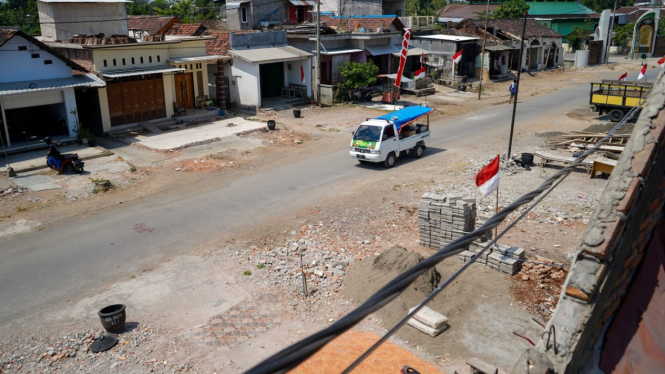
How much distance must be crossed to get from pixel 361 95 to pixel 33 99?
1935cm

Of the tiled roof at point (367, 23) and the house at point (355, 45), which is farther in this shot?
the tiled roof at point (367, 23)

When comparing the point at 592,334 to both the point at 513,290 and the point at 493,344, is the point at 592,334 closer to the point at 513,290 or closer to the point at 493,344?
the point at 493,344

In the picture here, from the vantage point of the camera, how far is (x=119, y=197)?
1866 centimetres

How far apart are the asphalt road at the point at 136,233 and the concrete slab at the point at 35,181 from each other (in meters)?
3.64

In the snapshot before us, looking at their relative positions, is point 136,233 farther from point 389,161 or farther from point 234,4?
point 234,4

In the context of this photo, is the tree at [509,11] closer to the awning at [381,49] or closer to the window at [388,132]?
the awning at [381,49]

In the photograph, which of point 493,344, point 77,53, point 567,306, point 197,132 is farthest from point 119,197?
point 567,306

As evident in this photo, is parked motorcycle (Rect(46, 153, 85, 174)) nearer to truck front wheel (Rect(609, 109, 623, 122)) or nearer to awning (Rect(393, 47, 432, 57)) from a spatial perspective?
awning (Rect(393, 47, 432, 57))

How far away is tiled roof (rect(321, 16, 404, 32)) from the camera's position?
1598 inches

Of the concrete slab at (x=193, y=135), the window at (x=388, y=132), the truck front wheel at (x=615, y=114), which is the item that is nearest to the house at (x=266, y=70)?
the concrete slab at (x=193, y=135)

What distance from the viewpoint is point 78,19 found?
31.5 m

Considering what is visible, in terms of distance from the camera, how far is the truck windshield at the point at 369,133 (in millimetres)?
20984

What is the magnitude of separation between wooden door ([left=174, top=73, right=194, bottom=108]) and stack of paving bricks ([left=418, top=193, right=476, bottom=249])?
65.6ft

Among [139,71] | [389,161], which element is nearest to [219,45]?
[139,71]
